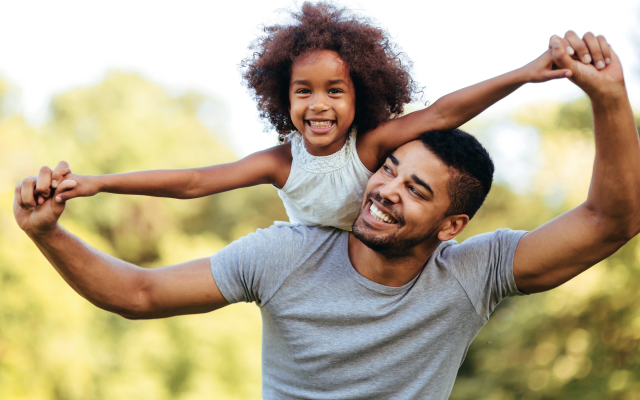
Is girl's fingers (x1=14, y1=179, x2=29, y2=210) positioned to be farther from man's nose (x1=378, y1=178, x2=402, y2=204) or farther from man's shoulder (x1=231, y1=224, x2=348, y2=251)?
man's nose (x1=378, y1=178, x2=402, y2=204)

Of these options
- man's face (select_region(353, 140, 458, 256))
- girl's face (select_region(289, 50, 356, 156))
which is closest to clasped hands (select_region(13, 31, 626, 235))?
man's face (select_region(353, 140, 458, 256))

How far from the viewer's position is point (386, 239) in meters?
1.96

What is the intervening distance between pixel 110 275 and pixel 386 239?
2.94ft

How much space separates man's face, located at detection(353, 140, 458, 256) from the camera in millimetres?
1965

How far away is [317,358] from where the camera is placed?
2016 mm

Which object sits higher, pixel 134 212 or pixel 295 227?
pixel 134 212

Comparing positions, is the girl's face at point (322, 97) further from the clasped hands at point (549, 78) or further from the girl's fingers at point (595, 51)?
the girl's fingers at point (595, 51)

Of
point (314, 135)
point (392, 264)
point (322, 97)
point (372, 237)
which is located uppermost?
point (322, 97)

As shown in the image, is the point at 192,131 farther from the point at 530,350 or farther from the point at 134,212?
the point at 530,350

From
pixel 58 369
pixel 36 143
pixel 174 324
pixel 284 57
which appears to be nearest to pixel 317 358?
pixel 284 57

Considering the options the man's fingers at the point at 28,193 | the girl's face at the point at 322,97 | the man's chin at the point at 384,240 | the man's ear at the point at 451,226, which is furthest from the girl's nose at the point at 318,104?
the man's fingers at the point at 28,193

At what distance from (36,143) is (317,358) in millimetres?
11807

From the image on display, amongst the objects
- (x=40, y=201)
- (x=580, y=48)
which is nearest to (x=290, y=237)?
(x=40, y=201)

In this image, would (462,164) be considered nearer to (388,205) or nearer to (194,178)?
(388,205)
